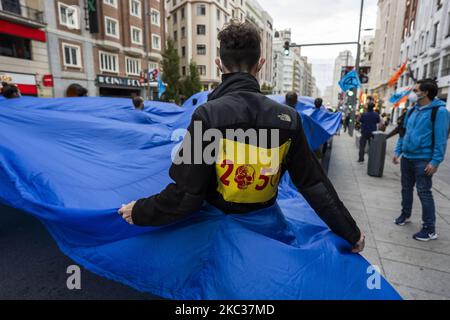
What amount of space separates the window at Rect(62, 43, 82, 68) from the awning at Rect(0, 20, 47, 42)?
1707 millimetres

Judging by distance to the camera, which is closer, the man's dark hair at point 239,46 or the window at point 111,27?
the man's dark hair at point 239,46

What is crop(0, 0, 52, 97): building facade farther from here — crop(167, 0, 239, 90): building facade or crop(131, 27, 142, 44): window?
crop(167, 0, 239, 90): building facade

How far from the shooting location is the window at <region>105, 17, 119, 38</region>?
23484 mm

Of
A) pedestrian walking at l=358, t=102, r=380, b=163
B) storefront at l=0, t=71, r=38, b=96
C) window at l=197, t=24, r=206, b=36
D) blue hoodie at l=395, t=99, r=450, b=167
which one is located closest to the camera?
blue hoodie at l=395, t=99, r=450, b=167

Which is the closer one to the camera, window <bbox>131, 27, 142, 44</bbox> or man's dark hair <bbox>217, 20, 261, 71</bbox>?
man's dark hair <bbox>217, 20, 261, 71</bbox>

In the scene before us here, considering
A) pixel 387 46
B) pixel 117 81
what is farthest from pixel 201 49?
pixel 387 46

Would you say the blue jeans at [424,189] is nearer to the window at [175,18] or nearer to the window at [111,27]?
the window at [111,27]

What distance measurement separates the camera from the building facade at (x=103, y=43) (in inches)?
784

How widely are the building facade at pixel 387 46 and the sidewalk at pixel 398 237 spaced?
33131 mm

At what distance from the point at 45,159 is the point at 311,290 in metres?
2.40

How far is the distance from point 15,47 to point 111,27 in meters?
8.53

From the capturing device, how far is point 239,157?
1438 millimetres

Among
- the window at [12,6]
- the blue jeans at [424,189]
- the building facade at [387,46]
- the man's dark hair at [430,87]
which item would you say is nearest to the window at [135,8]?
the window at [12,6]

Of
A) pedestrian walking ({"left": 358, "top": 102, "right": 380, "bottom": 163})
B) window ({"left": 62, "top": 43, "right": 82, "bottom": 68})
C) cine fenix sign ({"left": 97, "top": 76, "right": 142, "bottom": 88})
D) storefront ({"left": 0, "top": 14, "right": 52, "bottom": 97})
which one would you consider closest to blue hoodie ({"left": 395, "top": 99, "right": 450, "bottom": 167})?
pedestrian walking ({"left": 358, "top": 102, "right": 380, "bottom": 163})
